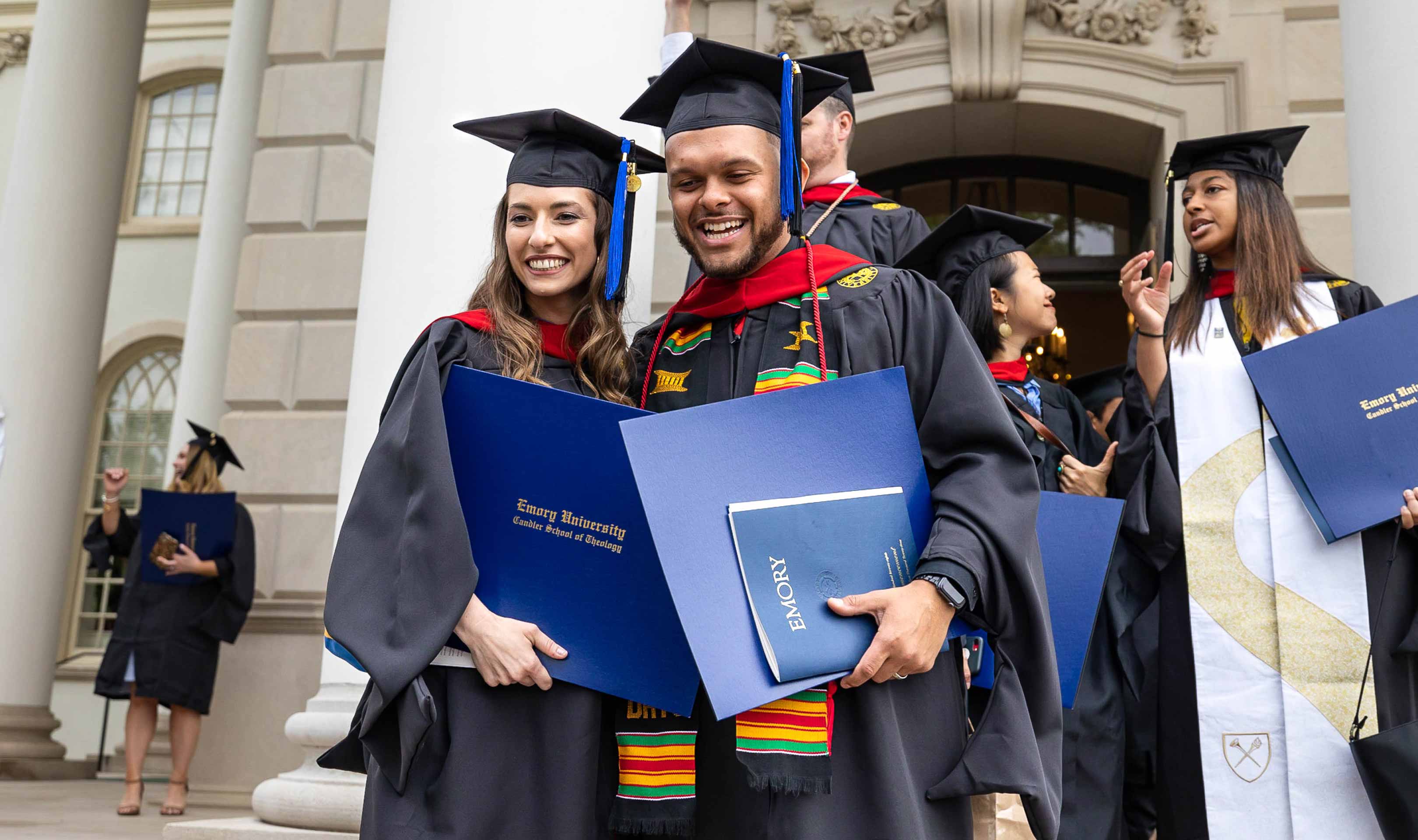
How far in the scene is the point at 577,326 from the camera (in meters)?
2.70

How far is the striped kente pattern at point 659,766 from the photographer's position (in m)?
2.26

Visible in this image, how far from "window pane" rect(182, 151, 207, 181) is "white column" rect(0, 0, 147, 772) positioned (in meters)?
8.41

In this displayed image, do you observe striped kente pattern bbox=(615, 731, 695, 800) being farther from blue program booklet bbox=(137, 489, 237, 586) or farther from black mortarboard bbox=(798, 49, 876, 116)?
blue program booklet bbox=(137, 489, 237, 586)

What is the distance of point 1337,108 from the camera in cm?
658

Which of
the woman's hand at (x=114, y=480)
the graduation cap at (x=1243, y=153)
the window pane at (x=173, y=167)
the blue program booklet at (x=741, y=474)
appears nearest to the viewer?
the blue program booklet at (x=741, y=474)

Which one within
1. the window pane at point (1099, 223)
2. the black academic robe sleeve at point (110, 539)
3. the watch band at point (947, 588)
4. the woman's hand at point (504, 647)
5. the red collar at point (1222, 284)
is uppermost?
the window pane at point (1099, 223)

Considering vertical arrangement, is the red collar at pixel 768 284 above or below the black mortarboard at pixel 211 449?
below

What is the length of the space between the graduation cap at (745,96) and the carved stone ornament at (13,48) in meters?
17.1

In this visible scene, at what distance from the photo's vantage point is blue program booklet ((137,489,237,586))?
6859 millimetres

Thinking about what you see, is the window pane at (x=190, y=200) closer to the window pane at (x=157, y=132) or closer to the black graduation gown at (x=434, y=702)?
the window pane at (x=157, y=132)

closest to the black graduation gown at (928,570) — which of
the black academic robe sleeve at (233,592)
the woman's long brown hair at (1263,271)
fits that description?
the woman's long brown hair at (1263,271)

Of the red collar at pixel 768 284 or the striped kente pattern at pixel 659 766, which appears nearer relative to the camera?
the striped kente pattern at pixel 659 766

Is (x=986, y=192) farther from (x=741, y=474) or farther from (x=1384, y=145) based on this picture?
(x=741, y=474)

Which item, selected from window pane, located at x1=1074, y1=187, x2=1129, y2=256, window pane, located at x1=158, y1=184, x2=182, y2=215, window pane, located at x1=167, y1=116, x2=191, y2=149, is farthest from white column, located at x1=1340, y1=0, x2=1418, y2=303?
window pane, located at x1=167, y1=116, x2=191, y2=149
